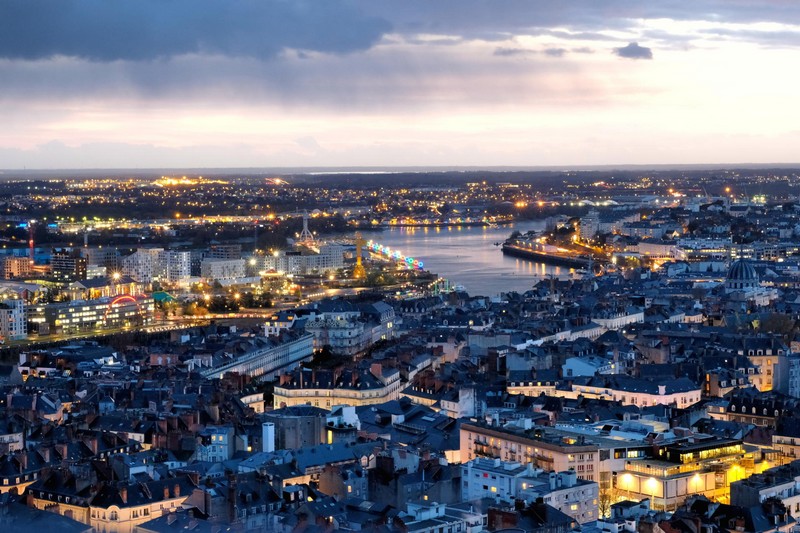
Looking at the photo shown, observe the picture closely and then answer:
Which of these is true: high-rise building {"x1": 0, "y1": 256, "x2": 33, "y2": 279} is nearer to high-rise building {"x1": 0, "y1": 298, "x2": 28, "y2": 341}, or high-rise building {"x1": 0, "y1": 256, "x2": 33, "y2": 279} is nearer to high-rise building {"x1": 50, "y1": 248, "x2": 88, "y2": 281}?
high-rise building {"x1": 50, "y1": 248, "x2": 88, "y2": 281}

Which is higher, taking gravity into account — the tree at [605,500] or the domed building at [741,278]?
the tree at [605,500]

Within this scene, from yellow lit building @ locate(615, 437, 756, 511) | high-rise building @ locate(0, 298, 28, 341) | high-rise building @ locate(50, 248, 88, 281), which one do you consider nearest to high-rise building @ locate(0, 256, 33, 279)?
high-rise building @ locate(50, 248, 88, 281)

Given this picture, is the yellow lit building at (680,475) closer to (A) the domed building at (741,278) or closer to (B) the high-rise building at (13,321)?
(B) the high-rise building at (13,321)

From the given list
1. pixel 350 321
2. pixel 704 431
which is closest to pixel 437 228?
pixel 350 321

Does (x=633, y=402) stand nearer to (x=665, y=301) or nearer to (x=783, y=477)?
(x=783, y=477)

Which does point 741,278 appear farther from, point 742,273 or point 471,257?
point 471,257

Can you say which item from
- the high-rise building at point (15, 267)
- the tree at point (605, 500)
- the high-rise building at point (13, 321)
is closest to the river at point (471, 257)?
the high-rise building at point (15, 267)
